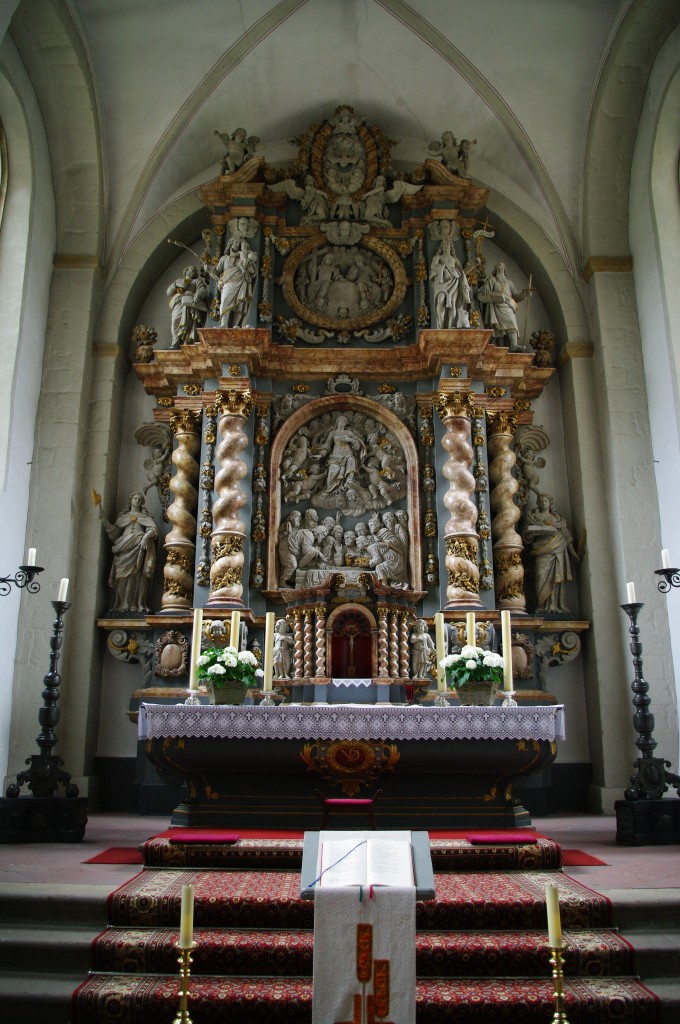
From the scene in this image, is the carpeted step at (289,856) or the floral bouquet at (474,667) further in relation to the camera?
the floral bouquet at (474,667)

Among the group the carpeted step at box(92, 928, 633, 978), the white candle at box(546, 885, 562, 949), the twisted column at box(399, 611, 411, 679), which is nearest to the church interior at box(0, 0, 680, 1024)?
the twisted column at box(399, 611, 411, 679)

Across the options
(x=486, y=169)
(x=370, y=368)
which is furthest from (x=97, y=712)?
(x=486, y=169)

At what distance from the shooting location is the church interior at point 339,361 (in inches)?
409

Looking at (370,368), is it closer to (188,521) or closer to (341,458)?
(341,458)

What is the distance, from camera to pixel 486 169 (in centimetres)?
1321

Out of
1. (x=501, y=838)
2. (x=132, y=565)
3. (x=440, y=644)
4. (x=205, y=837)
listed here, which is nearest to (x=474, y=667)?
(x=440, y=644)

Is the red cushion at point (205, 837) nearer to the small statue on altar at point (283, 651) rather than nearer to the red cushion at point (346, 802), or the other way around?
the red cushion at point (346, 802)

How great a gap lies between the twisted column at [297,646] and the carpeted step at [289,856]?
3576 mm

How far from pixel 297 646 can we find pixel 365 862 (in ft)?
20.5

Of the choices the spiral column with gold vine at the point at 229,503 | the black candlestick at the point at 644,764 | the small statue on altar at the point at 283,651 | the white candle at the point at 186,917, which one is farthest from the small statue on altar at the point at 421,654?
the white candle at the point at 186,917

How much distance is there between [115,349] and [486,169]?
6.58 m

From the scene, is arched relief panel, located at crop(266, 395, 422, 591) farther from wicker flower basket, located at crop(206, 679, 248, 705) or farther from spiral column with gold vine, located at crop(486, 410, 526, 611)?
wicker flower basket, located at crop(206, 679, 248, 705)

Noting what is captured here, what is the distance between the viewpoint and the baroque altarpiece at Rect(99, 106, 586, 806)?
10.9 meters

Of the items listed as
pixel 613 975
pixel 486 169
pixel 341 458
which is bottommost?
pixel 613 975
